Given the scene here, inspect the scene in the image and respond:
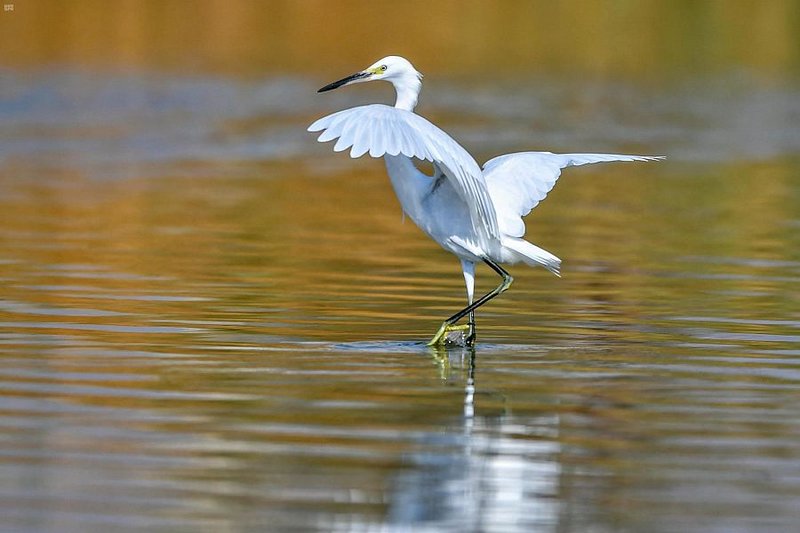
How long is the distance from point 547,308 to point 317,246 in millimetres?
4237

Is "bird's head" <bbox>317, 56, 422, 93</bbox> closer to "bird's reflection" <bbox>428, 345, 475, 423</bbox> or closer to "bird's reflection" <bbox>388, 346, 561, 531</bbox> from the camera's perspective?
"bird's reflection" <bbox>428, 345, 475, 423</bbox>

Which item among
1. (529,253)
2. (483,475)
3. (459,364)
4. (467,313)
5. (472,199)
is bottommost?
(483,475)

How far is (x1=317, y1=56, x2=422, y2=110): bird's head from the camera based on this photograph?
12.1m

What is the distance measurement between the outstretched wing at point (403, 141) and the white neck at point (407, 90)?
3.61ft

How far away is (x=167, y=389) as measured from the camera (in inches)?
369

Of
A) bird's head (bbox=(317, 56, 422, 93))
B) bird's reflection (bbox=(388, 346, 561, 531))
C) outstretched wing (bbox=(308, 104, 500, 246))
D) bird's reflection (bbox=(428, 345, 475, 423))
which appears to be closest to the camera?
bird's reflection (bbox=(388, 346, 561, 531))

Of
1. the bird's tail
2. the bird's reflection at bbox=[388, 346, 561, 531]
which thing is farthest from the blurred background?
the bird's tail

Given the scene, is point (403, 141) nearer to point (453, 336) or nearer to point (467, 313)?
point (453, 336)

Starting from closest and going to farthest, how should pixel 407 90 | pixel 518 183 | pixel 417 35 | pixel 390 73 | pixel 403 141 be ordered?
pixel 403 141 < pixel 518 183 < pixel 407 90 < pixel 390 73 < pixel 417 35

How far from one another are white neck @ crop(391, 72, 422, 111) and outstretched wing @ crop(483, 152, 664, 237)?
0.67 m

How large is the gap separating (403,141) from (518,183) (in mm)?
1824

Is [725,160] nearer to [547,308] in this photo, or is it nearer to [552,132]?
[552,132]

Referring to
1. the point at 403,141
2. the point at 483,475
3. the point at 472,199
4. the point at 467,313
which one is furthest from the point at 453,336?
the point at 483,475

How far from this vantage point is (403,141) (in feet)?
33.2
